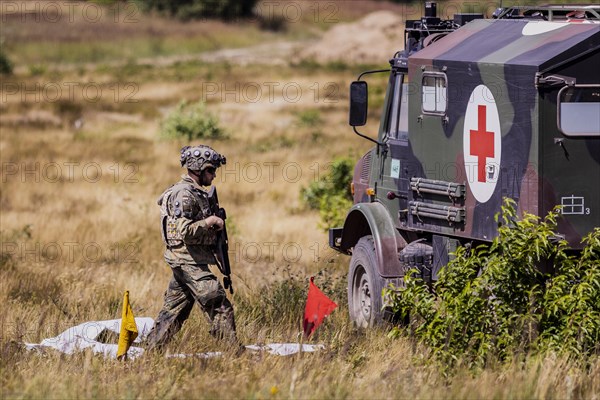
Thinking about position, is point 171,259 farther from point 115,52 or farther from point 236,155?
point 115,52

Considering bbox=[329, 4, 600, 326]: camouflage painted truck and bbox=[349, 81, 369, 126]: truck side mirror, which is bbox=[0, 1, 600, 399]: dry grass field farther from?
bbox=[349, 81, 369, 126]: truck side mirror

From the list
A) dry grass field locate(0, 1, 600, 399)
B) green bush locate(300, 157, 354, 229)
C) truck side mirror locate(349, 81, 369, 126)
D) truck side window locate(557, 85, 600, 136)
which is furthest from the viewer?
green bush locate(300, 157, 354, 229)

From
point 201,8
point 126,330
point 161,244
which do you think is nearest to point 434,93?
point 126,330

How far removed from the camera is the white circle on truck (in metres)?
8.45

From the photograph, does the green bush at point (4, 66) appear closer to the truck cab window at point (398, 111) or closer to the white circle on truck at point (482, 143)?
the truck cab window at point (398, 111)

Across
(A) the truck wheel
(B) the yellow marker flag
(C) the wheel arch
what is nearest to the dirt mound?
(A) the truck wheel

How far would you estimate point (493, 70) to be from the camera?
8.40 m

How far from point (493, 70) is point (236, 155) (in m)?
19.9

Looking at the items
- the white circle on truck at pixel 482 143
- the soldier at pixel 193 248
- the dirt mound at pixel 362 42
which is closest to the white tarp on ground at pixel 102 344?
the soldier at pixel 193 248

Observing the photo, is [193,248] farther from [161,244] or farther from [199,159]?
[161,244]

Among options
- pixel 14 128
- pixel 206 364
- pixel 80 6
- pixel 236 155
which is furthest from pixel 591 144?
pixel 80 6

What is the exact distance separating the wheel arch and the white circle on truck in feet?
4.40

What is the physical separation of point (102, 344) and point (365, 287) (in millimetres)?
2741

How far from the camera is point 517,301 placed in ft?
26.1
